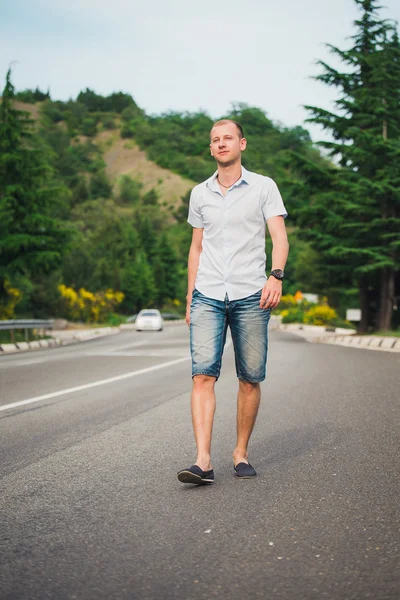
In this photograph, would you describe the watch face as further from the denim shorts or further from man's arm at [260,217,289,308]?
the denim shorts

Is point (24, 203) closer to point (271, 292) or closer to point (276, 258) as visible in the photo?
point (276, 258)

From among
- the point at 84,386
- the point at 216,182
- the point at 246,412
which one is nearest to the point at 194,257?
the point at 216,182

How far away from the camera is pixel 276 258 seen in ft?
15.7

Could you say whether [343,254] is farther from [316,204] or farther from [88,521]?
[88,521]

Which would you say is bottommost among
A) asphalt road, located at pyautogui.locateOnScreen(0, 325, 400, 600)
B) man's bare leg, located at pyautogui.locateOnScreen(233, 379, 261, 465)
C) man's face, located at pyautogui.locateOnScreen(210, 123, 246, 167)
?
asphalt road, located at pyautogui.locateOnScreen(0, 325, 400, 600)

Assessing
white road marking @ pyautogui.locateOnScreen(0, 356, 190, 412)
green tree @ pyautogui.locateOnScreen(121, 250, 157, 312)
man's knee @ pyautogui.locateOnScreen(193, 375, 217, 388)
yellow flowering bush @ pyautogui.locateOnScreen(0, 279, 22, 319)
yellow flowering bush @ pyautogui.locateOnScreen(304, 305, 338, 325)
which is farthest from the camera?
green tree @ pyautogui.locateOnScreen(121, 250, 157, 312)

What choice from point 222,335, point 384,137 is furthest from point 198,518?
point 384,137

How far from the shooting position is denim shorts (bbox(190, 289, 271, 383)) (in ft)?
15.3

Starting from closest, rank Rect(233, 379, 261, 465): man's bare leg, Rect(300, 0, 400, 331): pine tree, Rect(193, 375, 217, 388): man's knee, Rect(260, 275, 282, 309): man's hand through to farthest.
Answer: Rect(260, 275, 282, 309): man's hand → Rect(193, 375, 217, 388): man's knee → Rect(233, 379, 261, 465): man's bare leg → Rect(300, 0, 400, 331): pine tree

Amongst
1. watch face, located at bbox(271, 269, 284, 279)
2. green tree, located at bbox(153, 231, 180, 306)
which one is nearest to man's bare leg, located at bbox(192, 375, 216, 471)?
watch face, located at bbox(271, 269, 284, 279)

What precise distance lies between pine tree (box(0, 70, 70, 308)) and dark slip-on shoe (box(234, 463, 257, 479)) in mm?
22280

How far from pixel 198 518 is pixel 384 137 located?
23.7m

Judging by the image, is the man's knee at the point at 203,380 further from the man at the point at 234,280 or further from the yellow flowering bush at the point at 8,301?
the yellow flowering bush at the point at 8,301

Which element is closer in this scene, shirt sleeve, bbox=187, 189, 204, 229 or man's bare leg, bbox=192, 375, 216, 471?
man's bare leg, bbox=192, 375, 216, 471
